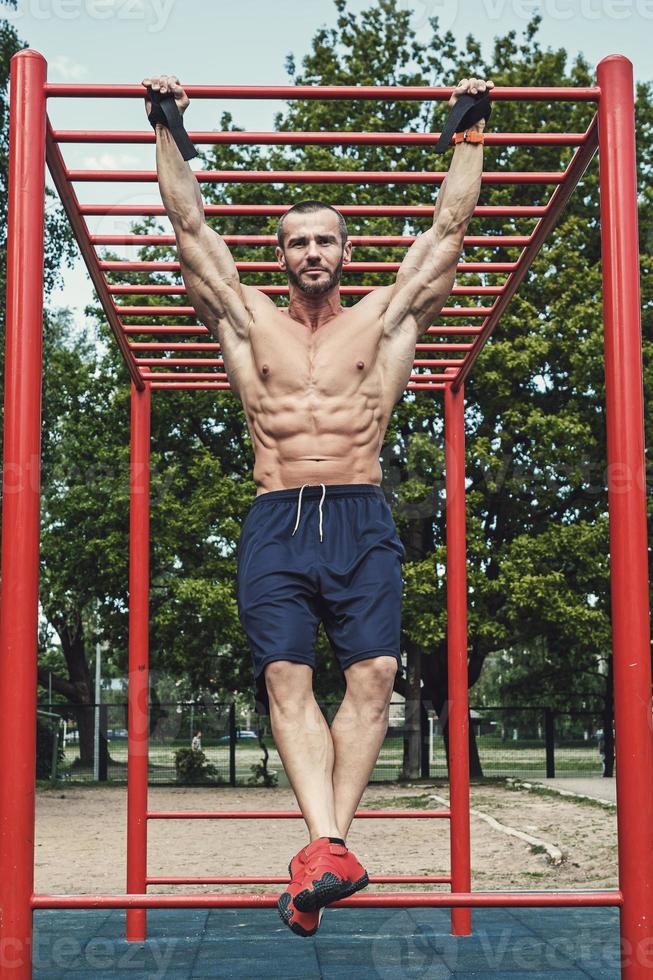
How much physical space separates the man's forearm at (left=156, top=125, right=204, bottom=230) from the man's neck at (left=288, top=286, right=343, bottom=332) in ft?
1.14

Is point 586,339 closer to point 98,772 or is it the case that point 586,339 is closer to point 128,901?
point 98,772

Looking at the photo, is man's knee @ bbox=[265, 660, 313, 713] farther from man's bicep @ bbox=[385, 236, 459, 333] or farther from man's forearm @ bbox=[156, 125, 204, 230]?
man's forearm @ bbox=[156, 125, 204, 230]

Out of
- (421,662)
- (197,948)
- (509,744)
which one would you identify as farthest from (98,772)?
(197,948)

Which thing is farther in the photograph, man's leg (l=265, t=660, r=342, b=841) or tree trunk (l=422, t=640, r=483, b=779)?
tree trunk (l=422, t=640, r=483, b=779)

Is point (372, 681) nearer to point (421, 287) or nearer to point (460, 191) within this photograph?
point (421, 287)

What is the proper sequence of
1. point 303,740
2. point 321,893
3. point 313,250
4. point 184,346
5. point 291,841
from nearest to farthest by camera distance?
point 321,893, point 303,740, point 313,250, point 184,346, point 291,841

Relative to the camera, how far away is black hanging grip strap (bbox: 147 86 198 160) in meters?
2.72

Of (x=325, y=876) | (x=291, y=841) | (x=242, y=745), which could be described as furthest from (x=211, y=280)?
(x=242, y=745)

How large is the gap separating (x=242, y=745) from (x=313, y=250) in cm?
1795

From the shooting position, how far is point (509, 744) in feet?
58.1

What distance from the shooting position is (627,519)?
264 cm

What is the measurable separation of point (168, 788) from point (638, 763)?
13914 millimetres

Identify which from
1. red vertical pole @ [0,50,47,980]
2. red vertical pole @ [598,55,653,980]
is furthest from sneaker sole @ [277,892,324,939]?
red vertical pole @ [598,55,653,980]

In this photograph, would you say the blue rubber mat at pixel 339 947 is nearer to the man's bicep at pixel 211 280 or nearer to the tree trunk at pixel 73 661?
the man's bicep at pixel 211 280
